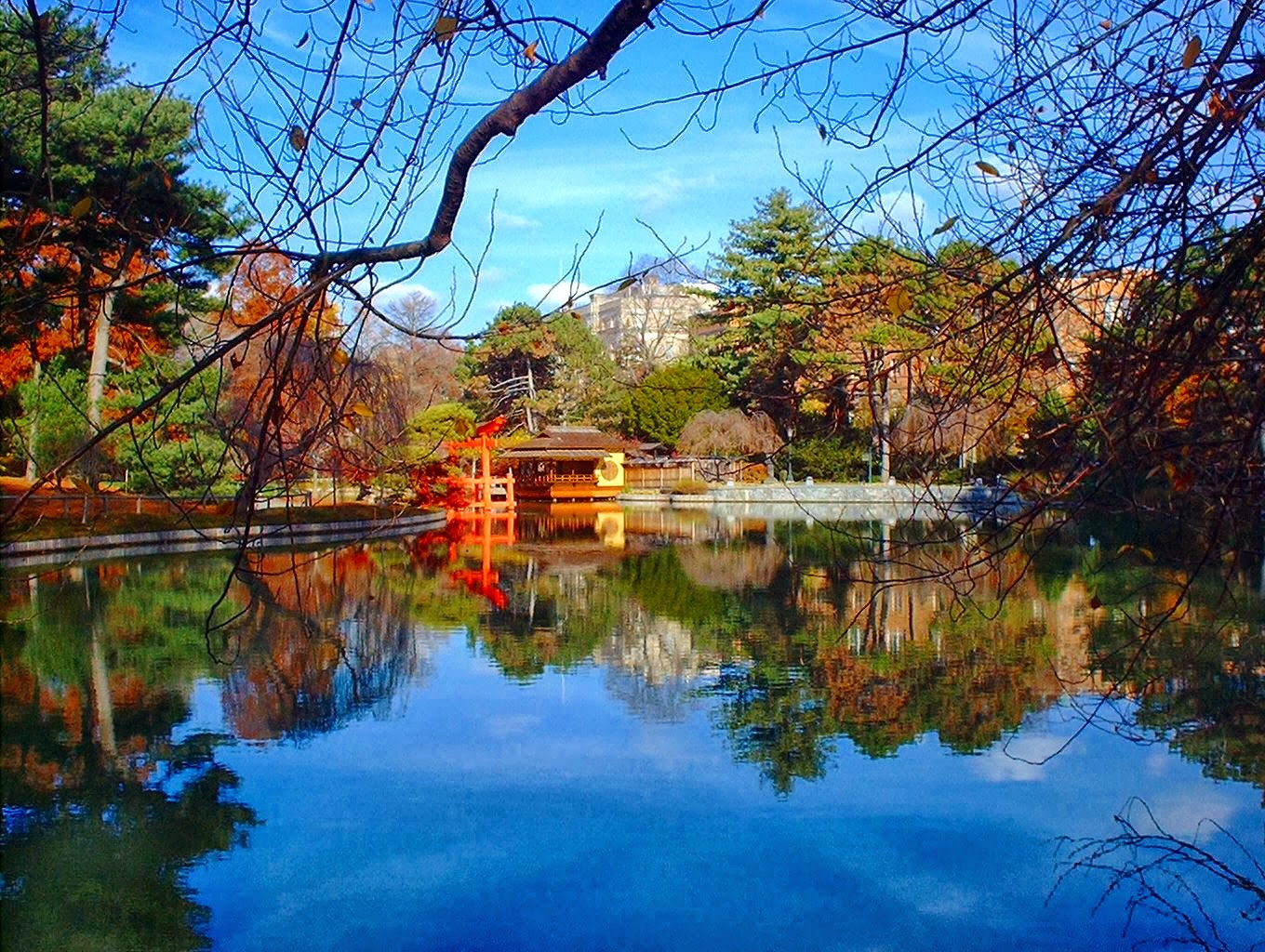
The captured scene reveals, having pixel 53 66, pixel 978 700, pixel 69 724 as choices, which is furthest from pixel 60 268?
pixel 978 700

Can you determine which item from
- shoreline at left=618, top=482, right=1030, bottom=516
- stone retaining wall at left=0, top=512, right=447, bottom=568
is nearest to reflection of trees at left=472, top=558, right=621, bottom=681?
stone retaining wall at left=0, top=512, right=447, bottom=568

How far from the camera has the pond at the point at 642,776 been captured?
3.66 metres

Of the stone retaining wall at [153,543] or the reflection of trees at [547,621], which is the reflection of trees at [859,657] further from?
the stone retaining wall at [153,543]

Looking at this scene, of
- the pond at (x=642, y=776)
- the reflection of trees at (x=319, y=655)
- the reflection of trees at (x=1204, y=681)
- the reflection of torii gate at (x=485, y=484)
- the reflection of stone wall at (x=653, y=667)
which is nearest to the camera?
the pond at (x=642, y=776)

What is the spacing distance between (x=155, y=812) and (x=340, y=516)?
13.2 meters

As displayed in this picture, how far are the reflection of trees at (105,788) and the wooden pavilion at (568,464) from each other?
1788 centimetres

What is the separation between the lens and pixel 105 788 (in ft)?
15.6

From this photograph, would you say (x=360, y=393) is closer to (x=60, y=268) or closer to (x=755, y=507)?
(x=60, y=268)

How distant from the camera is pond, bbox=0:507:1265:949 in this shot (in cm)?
366

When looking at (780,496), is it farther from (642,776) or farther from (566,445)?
(642,776)

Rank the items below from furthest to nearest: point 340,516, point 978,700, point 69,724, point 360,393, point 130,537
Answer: point 340,516, point 130,537, point 978,700, point 69,724, point 360,393

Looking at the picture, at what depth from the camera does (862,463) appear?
2775cm

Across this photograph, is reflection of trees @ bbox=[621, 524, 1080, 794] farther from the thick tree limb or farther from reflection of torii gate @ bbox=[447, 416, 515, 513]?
reflection of torii gate @ bbox=[447, 416, 515, 513]

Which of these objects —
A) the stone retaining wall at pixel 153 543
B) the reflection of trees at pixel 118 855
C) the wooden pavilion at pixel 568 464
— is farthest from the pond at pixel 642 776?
the wooden pavilion at pixel 568 464
